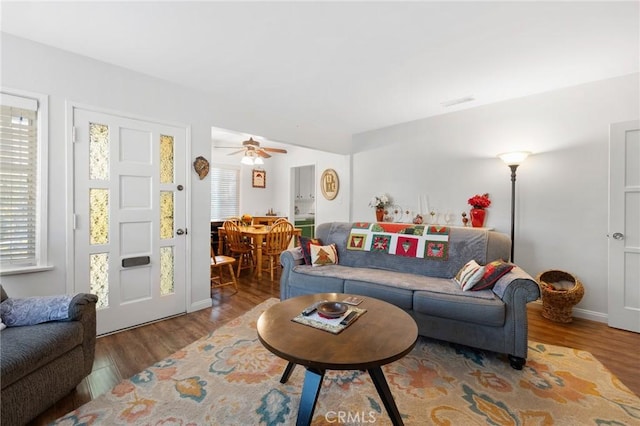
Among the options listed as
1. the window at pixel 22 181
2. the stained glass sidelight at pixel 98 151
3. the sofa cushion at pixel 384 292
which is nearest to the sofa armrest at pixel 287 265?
the sofa cushion at pixel 384 292

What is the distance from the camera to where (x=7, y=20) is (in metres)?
1.89

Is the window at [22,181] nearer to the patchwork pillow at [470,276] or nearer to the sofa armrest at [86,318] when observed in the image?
the sofa armrest at [86,318]

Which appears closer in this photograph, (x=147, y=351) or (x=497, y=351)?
(x=497, y=351)

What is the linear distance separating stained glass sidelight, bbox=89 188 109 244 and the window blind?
1.13 feet

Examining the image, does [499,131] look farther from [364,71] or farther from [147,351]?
[147,351]

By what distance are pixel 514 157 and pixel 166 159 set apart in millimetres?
3710

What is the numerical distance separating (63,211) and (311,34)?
7.86 ft

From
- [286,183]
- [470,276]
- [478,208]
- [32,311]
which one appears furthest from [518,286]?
[286,183]

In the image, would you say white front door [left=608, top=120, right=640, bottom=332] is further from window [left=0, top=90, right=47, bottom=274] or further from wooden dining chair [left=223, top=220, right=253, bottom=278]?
window [left=0, top=90, right=47, bottom=274]

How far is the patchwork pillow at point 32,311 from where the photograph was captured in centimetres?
163

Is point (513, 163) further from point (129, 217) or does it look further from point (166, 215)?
point (129, 217)

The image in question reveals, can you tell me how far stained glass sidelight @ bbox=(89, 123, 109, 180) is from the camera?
246 cm

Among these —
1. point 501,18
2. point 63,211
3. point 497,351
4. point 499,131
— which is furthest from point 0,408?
point 499,131

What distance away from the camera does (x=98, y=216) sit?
2.51 m
